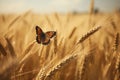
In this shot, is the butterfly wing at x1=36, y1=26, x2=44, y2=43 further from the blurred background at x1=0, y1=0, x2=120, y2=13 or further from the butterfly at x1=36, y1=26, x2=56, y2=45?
the blurred background at x1=0, y1=0, x2=120, y2=13

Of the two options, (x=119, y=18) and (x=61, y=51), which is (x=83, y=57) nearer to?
(x=61, y=51)

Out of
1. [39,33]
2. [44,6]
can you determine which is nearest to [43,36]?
[39,33]

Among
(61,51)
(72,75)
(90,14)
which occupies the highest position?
(90,14)

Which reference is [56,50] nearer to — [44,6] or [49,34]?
[49,34]

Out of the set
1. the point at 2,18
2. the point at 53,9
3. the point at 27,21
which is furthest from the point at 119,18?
the point at 2,18

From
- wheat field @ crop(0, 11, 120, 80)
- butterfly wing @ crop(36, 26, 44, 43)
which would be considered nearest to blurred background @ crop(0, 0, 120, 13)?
wheat field @ crop(0, 11, 120, 80)

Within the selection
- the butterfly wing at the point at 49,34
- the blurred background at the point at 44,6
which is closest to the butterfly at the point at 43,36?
the butterfly wing at the point at 49,34

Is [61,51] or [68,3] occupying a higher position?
[68,3]
